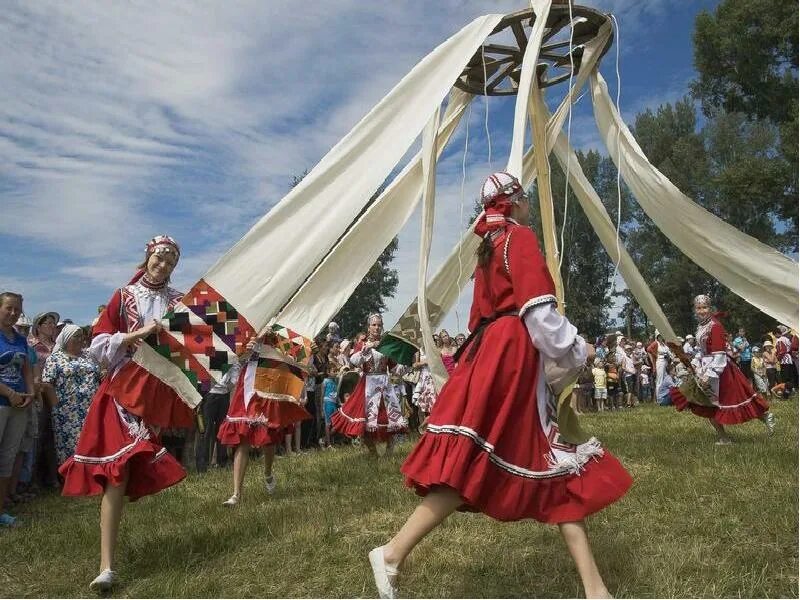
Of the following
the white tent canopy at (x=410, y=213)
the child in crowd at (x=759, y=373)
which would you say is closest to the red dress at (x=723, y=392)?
the white tent canopy at (x=410, y=213)

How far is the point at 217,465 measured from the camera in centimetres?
880

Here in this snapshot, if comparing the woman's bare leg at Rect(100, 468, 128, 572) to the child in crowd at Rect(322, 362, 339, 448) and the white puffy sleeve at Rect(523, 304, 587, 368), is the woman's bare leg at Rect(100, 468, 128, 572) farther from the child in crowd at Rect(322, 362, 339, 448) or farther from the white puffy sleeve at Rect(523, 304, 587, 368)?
the child in crowd at Rect(322, 362, 339, 448)

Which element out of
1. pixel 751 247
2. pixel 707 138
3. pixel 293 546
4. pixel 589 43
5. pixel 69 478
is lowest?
pixel 293 546

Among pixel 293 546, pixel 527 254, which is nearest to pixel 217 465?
→ pixel 293 546

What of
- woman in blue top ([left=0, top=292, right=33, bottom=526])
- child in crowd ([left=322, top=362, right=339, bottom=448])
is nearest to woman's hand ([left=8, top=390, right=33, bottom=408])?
A: woman in blue top ([left=0, top=292, right=33, bottom=526])

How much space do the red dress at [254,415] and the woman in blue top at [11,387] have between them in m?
1.63

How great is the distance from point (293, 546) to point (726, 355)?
19.8ft

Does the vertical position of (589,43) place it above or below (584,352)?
above

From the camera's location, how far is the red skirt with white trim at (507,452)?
2.77 meters

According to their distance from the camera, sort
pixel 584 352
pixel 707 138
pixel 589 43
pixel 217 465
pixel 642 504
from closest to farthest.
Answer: pixel 584 352
pixel 642 504
pixel 589 43
pixel 217 465
pixel 707 138

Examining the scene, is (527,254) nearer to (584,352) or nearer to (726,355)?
(584,352)

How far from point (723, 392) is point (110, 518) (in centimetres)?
684

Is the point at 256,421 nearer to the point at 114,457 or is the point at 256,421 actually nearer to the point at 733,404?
the point at 114,457

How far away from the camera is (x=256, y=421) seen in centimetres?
598
